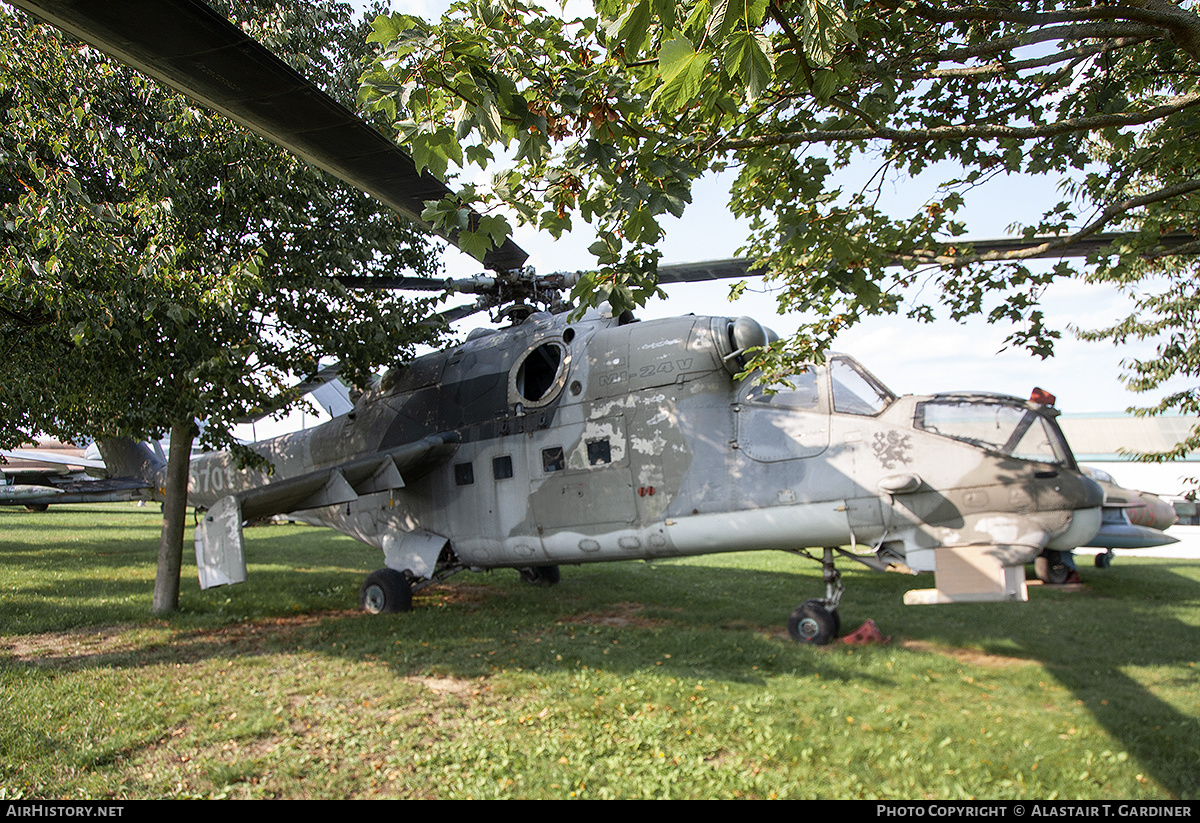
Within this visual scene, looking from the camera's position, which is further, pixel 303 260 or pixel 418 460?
pixel 418 460

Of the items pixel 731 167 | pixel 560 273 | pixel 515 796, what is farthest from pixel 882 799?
pixel 560 273

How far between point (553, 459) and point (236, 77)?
4933 millimetres

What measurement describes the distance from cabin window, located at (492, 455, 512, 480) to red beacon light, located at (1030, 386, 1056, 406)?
5.64 m

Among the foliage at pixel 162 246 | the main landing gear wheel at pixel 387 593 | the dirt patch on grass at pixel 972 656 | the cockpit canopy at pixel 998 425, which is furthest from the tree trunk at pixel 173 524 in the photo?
the dirt patch on grass at pixel 972 656

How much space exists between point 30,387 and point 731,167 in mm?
8684

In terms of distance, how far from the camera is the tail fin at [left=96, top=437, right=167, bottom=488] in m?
12.8

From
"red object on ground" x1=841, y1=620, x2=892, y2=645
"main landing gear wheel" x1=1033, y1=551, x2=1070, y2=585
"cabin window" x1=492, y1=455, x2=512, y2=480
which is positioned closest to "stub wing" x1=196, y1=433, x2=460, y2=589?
"cabin window" x1=492, y1=455, x2=512, y2=480

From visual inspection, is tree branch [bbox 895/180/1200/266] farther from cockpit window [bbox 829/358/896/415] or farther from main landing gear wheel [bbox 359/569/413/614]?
main landing gear wheel [bbox 359/569/413/614]

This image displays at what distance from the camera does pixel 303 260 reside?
24.7ft

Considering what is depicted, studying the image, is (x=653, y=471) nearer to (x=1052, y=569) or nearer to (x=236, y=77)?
(x=236, y=77)

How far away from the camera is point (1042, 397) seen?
20.3 ft

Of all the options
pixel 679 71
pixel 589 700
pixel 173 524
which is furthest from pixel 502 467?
pixel 679 71

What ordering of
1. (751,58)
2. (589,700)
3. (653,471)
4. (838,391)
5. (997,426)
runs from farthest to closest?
(653,471) → (838,391) → (997,426) → (589,700) → (751,58)

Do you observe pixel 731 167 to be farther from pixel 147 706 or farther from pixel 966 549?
pixel 147 706
